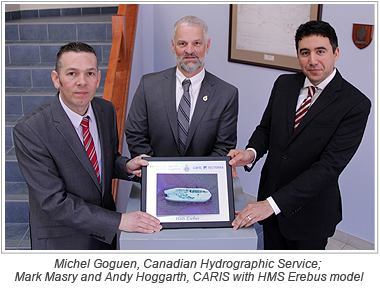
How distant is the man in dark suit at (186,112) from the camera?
2332 mm

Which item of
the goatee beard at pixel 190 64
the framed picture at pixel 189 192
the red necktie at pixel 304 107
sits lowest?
the framed picture at pixel 189 192

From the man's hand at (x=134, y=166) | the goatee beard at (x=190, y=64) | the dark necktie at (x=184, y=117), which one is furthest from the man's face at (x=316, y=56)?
the man's hand at (x=134, y=166)

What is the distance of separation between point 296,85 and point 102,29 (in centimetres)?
310

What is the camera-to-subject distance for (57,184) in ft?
5.95

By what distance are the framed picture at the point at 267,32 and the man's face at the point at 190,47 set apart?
1824 mm

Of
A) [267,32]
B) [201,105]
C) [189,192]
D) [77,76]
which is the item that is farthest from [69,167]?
[267,32]

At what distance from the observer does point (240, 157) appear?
2.14 m

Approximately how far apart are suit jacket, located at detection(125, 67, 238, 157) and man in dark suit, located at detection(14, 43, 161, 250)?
43 centimetres

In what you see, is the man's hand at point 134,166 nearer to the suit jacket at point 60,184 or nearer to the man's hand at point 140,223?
the suit jacket at point 60,184

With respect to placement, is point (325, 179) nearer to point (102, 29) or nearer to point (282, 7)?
point (282, 7)

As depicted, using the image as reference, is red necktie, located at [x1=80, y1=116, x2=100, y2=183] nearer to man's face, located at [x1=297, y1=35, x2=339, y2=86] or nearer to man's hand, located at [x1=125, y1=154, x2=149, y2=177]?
man's hand, located at [x1=125, y1=154, x2=149, y2=177]

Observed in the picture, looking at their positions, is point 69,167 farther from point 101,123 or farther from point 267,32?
point 267,32

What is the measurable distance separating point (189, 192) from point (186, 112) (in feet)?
2.32

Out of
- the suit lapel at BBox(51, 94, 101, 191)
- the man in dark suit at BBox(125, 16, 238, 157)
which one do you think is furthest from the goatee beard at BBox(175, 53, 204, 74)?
the suit lapel at BBox(51, 94, 101, 191)
